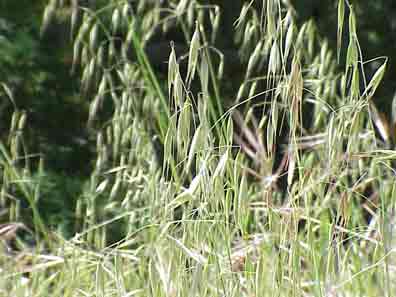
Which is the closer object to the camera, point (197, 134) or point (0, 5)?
point (197, 134)

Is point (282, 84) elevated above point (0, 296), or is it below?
above

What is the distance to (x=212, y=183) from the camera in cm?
99

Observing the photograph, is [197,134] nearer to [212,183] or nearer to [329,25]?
[212,183]

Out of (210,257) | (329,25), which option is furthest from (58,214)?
(210,257)

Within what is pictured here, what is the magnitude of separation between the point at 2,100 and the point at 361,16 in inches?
69.3

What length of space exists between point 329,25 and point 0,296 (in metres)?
2.89

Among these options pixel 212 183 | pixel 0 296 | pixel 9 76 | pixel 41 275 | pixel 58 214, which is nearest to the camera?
pixel 212 183

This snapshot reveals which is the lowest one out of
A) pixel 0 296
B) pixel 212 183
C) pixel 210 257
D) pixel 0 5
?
pixel 0 296

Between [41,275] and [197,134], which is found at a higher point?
[197,134]

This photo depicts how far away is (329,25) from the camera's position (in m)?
3.98

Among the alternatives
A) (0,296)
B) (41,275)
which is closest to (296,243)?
(0,296)

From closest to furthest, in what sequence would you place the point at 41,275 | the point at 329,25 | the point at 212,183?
the point at 212,183 < the point at 41,275 < the point at 329,25

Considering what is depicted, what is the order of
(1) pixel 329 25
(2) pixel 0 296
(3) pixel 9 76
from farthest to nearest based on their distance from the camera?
1. (1) pixel 329 25
2. (3) pixel 9 76
3. (2) pixel 0 296

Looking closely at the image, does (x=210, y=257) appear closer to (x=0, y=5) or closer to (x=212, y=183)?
(x=212, y=183)
